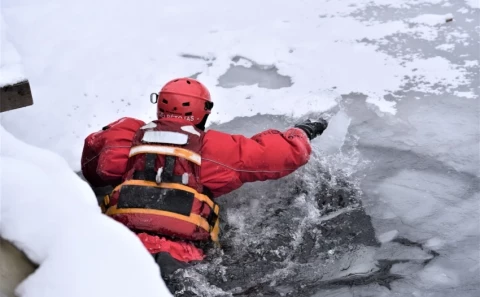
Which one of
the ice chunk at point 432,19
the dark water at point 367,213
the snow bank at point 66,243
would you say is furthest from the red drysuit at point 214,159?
the ice chunk at point 432,19

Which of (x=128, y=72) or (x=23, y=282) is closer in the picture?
(x=23, y=282)

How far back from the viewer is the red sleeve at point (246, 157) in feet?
11.8

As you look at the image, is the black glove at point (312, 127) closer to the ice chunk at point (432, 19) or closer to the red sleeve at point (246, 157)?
the red sleeve at point (246, 157)

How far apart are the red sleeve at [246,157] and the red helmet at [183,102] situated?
6.9 inches

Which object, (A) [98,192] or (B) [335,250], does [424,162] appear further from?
(A) [98,192]

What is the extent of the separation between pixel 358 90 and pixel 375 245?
225 cm

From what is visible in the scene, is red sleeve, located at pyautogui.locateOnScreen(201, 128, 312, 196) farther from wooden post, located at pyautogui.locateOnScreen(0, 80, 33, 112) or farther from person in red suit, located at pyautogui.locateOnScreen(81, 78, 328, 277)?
wooden post, located at pyautogui.locateOnScreen(0, 80, 33, 112)

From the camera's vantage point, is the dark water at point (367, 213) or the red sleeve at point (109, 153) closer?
the dark water at point (367, 213)

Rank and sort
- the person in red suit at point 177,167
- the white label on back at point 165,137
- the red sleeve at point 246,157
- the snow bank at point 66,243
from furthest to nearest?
1. the red sleeve at point 246,157
2. the white label on back at point 165,137
3. the person in red suit at point 177,167
4. the snow bank at point 66,243

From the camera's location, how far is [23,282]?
1697 mm

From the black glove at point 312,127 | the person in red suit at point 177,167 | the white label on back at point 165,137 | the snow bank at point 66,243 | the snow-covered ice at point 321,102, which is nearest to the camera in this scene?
the snow bank at point 66,243

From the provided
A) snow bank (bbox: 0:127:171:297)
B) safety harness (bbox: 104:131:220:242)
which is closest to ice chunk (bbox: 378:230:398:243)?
safety harness (bbox: 104:131:220:242)

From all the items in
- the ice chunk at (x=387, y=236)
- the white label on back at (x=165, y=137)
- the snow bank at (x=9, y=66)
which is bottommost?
the ice chunk at (x=387, y=236)

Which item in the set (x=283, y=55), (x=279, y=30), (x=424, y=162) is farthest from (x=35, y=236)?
(x=279, y=30)
